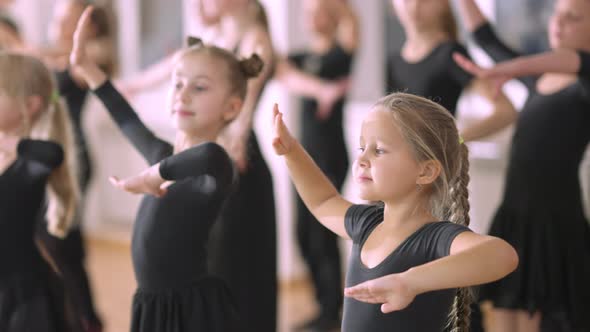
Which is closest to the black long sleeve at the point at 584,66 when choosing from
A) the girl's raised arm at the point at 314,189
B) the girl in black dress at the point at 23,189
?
the girl's raised arm at the point at 314,189

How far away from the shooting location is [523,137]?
2424mm

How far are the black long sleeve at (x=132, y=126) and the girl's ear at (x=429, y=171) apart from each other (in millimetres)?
648

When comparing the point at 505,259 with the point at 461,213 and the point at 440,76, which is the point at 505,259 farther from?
the point at 440,76

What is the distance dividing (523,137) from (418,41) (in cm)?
52

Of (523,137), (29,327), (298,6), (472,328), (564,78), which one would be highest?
(298,6)

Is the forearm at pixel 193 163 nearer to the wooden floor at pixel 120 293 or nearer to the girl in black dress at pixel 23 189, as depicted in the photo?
the girl in black dress at pixel 23 189

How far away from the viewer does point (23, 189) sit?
1.98m

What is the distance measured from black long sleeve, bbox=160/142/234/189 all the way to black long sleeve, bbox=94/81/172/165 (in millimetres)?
223

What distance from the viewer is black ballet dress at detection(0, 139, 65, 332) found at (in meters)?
1.96

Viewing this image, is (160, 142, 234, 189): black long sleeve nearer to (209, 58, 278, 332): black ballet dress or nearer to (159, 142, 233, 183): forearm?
(159, 142, 233, 183): forearm

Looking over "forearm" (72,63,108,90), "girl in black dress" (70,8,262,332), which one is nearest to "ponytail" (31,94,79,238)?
"forearm" (72,63,108,90)

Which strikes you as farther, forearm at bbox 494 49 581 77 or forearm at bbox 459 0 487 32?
forearm at bbox 459 0 487 32

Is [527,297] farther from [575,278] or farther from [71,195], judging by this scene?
[71,195]

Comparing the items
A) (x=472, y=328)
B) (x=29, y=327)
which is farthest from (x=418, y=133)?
(x=29, y=327)
